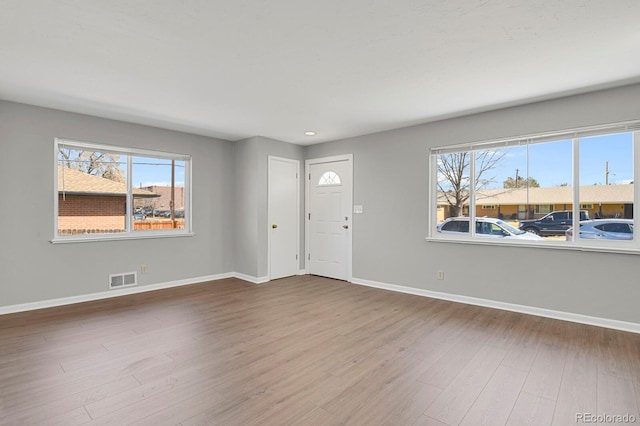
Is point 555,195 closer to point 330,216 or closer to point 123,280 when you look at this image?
point 330,216

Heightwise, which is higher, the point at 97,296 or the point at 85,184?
the point at 85,184

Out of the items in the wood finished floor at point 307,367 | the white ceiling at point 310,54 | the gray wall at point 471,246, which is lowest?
the wood finished floor at point 307,367

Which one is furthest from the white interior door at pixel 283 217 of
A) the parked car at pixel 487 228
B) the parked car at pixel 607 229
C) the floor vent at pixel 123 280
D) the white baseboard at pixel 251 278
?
the parked car at pixel 607 229

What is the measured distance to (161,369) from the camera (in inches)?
97.2

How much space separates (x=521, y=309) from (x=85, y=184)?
580 centimetres

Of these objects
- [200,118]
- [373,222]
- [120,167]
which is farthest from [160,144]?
[373,222]

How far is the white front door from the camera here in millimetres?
5539

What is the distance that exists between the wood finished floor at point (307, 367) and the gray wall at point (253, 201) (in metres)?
1.53

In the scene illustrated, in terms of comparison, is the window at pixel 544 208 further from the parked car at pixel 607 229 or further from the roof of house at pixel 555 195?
the parked car at pixel 607 229

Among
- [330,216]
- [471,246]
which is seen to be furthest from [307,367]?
[330,216]

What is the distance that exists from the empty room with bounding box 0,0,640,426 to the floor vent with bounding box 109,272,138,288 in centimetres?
2

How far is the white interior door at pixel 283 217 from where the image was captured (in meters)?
5.62

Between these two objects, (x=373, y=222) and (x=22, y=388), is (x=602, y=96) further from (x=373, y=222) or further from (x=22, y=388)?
(x=22, y=388)

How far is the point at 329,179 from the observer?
583 centimetres
